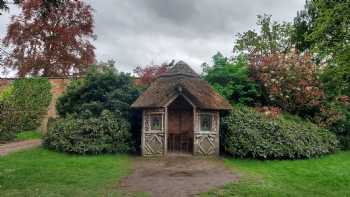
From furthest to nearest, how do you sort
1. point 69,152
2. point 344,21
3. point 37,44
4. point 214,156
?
point 37,44 → point 214,156 → point 69,152 → point 344,21

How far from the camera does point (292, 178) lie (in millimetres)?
11492

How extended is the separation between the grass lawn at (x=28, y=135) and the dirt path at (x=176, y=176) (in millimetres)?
8916

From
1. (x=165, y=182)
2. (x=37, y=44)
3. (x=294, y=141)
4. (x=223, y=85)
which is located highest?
(x=37, y=44)

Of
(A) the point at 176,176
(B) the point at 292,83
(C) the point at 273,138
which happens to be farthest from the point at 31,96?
(B) the point at 292,83

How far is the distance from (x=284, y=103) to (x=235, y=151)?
4931 millimetres

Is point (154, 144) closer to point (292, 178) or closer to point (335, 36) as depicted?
point (292, 178)

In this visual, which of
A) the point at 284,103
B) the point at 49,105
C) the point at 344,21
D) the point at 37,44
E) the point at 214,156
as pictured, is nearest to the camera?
the point at 344,21

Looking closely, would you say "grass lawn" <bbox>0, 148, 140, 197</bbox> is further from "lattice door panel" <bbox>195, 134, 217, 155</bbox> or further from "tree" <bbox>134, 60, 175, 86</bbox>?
"tree" <bbox>134, 60, 175, 86</bbox>

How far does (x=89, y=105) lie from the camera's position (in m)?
16.2

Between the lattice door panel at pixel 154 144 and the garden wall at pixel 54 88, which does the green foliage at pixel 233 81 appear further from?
the garden wall at pixel 54 88

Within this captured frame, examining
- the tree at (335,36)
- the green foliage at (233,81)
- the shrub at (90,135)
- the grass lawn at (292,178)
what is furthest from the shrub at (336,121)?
the shrub at (90,135)

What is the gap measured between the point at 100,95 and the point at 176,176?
23.7ft

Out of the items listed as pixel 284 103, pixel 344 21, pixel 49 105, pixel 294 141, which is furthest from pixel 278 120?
pixel 49 105

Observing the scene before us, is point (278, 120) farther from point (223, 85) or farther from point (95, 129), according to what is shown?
point (95, 129)
